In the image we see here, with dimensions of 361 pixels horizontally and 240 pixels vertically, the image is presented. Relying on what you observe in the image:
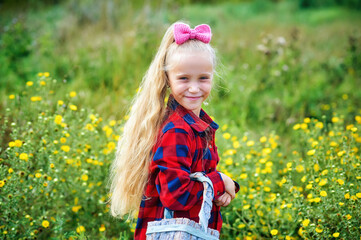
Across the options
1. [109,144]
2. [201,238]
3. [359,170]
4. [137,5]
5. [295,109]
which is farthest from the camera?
[137,5]

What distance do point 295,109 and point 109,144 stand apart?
2800 millimetres

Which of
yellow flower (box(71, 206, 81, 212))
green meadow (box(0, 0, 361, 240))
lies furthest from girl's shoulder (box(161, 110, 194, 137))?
yellow flower (box(71, 206, 81, 212))

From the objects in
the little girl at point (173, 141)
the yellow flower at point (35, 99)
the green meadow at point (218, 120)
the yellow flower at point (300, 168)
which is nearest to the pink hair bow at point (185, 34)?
the little girl at point (173, 141)

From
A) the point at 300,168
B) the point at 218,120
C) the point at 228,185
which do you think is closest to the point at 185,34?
the point at 228,185

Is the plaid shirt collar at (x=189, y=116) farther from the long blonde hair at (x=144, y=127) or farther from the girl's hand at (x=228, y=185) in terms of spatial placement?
the girl's hand at (x=228, y=185)

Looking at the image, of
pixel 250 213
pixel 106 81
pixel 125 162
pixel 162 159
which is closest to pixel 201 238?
pixel 162 159

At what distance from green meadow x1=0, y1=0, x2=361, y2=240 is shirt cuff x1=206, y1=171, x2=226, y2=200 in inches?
28.5

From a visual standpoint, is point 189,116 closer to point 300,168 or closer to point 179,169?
point 179,169

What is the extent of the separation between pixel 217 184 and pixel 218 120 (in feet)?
8.44

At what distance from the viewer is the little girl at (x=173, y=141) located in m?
1.74

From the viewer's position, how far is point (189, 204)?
5.74ft

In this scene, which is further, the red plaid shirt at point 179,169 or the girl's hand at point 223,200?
the girl's hand at point 223,200

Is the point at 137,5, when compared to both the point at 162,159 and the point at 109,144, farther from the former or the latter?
the point at 162,159

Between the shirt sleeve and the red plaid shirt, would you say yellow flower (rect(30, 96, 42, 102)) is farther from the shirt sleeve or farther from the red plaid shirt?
the shirt sleeve
